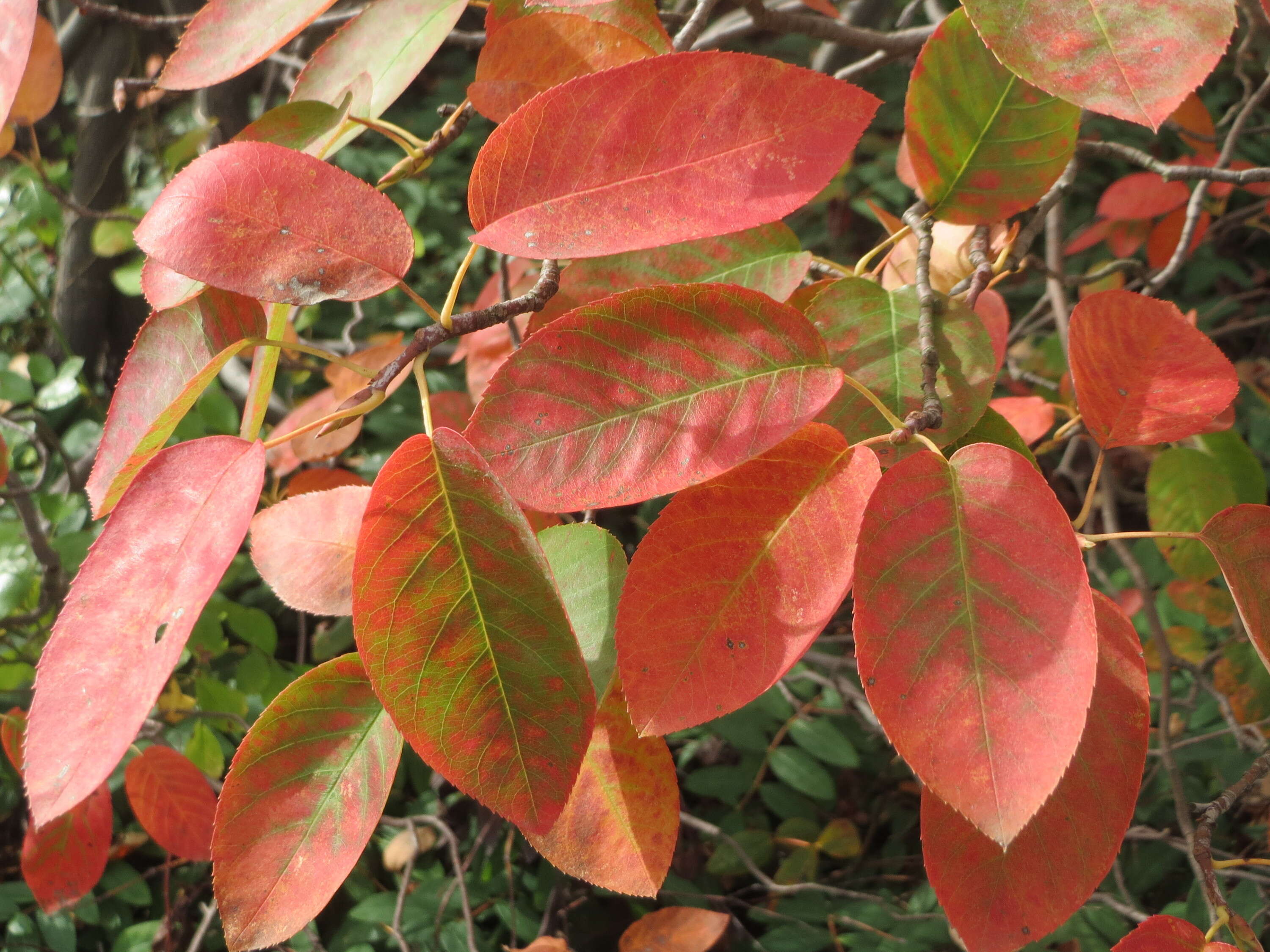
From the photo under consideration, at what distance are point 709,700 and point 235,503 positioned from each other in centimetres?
23

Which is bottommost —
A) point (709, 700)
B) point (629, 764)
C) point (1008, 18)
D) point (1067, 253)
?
point (1067, 253)

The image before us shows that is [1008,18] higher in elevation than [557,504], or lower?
higher

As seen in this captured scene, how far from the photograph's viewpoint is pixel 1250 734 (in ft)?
3.90

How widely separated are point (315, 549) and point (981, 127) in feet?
1.64

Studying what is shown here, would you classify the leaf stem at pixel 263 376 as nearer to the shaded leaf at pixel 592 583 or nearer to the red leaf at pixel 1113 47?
the shaded leaf at pixel 592 583

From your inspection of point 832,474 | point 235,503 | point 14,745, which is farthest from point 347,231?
point 14,745

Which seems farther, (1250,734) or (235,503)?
(1250,734)

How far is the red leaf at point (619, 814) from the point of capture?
0.49m

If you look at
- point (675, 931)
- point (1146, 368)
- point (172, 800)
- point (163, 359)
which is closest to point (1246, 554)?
point (1146, 368)

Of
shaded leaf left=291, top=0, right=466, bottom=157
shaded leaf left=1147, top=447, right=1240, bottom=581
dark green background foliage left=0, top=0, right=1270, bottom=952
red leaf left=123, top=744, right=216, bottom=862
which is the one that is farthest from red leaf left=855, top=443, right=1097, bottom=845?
red leaf left=123, top=744, right=216, bottom=862

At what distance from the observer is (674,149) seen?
431 millimetres

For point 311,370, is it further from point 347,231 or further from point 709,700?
point 709,700

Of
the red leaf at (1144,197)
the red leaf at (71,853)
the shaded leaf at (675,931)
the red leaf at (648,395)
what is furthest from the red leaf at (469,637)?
the red leaf at (1144,197)

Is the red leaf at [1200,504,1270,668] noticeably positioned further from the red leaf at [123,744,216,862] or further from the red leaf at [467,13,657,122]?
the red leaf at [123,744,216,862]
